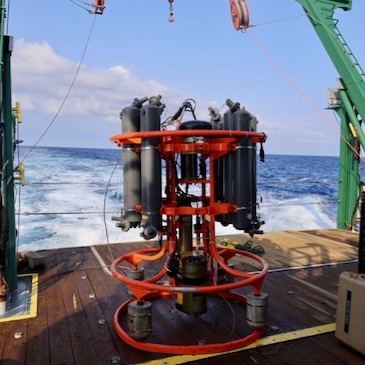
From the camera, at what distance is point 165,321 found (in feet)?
10.8

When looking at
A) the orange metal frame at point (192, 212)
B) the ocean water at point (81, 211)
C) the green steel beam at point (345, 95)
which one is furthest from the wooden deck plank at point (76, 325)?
the green steel beam at point (345, 95)

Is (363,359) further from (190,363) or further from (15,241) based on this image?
(15,241)

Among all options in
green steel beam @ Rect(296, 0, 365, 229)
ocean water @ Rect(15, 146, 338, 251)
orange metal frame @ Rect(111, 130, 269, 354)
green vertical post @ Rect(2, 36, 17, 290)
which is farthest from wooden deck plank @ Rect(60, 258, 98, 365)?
green steel beam @ Rect(296, 0, 365, 229)

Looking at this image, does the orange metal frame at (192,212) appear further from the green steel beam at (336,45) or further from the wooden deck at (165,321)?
the green steel beam at (336,45)

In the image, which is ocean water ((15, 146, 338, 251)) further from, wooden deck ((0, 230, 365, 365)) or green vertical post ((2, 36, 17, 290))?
green vertical post ((2, 36, 17, 290))

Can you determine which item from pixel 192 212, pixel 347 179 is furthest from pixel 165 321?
pixel 347 179

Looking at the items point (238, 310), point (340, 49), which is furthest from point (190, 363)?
point (340, 49)

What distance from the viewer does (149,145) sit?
2914 millimetres

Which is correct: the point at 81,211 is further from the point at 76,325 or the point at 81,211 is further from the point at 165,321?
the point at 165,321

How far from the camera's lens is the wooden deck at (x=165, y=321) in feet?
8.86

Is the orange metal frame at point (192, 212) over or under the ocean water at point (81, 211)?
over

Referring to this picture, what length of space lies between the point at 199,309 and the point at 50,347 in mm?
1178

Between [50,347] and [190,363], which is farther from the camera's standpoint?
[50,347]

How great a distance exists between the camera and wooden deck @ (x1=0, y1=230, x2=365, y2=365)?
2.70 m
